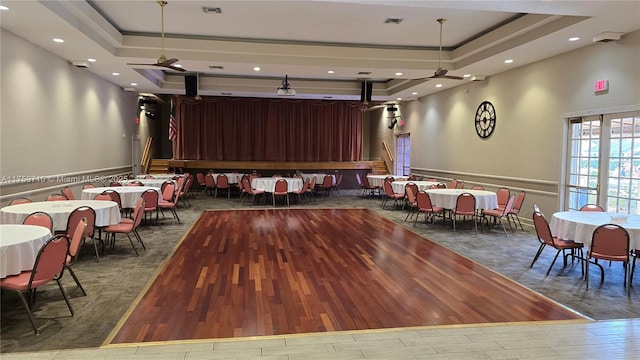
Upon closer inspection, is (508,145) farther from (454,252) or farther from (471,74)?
(454,252)

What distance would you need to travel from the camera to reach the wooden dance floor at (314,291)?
11.9 feet

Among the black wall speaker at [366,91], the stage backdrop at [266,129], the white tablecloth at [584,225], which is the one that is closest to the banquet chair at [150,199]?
the white tablecloth at [584,225]

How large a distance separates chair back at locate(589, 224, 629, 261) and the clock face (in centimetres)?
569

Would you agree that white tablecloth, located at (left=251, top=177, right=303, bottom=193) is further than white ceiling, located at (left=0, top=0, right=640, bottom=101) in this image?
Yes

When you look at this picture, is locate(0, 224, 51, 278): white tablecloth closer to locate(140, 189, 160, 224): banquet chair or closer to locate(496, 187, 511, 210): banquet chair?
locate(140, 189, 160, 224): banquet chair

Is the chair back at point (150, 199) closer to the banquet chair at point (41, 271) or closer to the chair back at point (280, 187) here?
the chair back at point (280, 187)

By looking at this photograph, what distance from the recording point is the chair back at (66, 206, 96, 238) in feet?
16.2

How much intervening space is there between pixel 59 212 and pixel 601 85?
825cm

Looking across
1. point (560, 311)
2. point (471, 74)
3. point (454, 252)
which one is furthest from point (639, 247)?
point (471, 74)

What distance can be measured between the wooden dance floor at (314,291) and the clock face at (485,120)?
416cm

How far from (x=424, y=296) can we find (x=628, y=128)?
4.76m

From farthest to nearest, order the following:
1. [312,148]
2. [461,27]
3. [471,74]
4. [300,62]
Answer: [312,148] < [471,74] < [300,62] < [461,27]

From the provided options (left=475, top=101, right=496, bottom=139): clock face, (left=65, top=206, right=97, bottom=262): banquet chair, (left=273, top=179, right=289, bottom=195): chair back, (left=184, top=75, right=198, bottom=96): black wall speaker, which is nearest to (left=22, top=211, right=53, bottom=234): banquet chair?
(left=65, top=206, right=97, bottom=262): banquet chair

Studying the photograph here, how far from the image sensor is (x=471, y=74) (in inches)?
385
